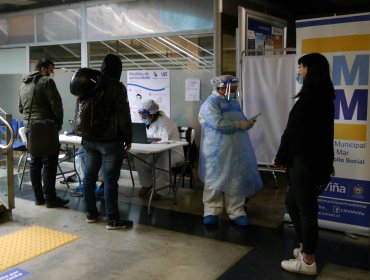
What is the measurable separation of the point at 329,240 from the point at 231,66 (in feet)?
8.17

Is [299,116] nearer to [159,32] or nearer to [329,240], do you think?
[329,240]

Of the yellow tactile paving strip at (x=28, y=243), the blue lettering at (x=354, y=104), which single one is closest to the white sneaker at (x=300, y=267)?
the blue lettering at (x=354, y=104)

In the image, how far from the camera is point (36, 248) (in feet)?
10.4

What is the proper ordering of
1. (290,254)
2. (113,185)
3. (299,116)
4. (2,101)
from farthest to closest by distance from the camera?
(2,101) → (113,185) → (290,254) → (299,116)

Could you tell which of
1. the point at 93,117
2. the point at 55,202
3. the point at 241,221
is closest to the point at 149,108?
the point at 93,117

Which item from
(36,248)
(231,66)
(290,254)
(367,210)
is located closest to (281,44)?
(231,66)

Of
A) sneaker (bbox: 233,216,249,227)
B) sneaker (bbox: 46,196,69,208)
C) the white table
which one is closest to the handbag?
the white table

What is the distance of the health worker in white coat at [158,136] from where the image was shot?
14.5 feet

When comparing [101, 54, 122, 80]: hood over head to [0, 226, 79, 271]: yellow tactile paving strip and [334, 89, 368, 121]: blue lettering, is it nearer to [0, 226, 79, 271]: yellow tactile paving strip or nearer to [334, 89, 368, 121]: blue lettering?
[0, 226, 79, 271]: yellow tactile paving strip

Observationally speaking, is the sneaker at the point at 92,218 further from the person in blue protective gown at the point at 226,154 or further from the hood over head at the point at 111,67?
the hood over head at the point at 111,67

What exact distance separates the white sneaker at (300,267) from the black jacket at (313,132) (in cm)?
58

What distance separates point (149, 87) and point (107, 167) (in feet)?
7.11

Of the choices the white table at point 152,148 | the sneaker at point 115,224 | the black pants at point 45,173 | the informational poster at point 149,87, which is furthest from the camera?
the informational poster at point 149,87

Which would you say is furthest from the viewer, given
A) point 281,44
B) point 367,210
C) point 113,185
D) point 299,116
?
point 281,44
